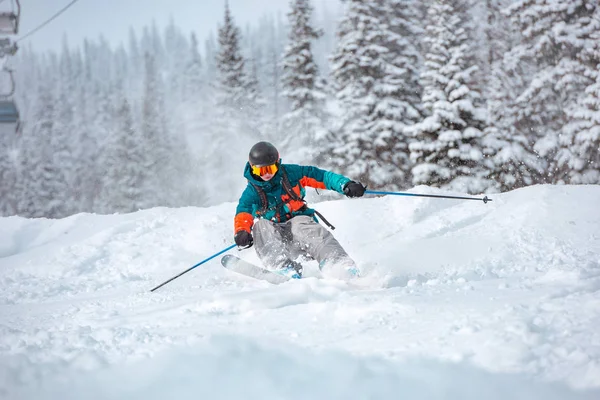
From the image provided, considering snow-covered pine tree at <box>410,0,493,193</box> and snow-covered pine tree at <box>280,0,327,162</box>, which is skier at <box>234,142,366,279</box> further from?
snow-covered pine tree at <box>280,0,327,162</box>

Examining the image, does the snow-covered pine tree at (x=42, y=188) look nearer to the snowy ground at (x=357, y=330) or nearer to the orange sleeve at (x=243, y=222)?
the snowy ground at (x=357, y=330)

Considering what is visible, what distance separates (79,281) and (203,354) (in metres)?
4.45

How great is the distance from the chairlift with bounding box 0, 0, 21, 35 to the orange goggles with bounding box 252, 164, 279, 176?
9.85m

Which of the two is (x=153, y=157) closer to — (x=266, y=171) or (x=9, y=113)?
(x=9, y=113)

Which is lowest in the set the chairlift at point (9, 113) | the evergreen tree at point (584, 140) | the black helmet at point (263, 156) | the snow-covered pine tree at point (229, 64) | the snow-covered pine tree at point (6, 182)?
the snow-covered pine tree at point (6, 182)

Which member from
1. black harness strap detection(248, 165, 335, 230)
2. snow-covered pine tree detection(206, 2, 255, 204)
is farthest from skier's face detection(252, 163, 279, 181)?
snow-covered pine tree detection(206, 2, 255, 204)

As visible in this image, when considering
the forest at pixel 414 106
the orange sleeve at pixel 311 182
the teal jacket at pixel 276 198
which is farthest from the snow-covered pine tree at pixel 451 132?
the teal jacket at pixel 276 198

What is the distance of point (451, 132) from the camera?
52.2 feet

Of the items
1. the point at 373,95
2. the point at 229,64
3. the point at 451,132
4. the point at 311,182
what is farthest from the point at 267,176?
the point at 229,64

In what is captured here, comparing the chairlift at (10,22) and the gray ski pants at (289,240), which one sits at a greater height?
the chairlift at (10,22)

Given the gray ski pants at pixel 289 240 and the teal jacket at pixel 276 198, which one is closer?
the gray ski pants at pixel 289 240

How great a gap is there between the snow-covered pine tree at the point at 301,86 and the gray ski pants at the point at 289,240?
50.2 ft

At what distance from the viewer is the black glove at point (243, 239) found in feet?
15.5

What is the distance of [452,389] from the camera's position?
1917 mm
